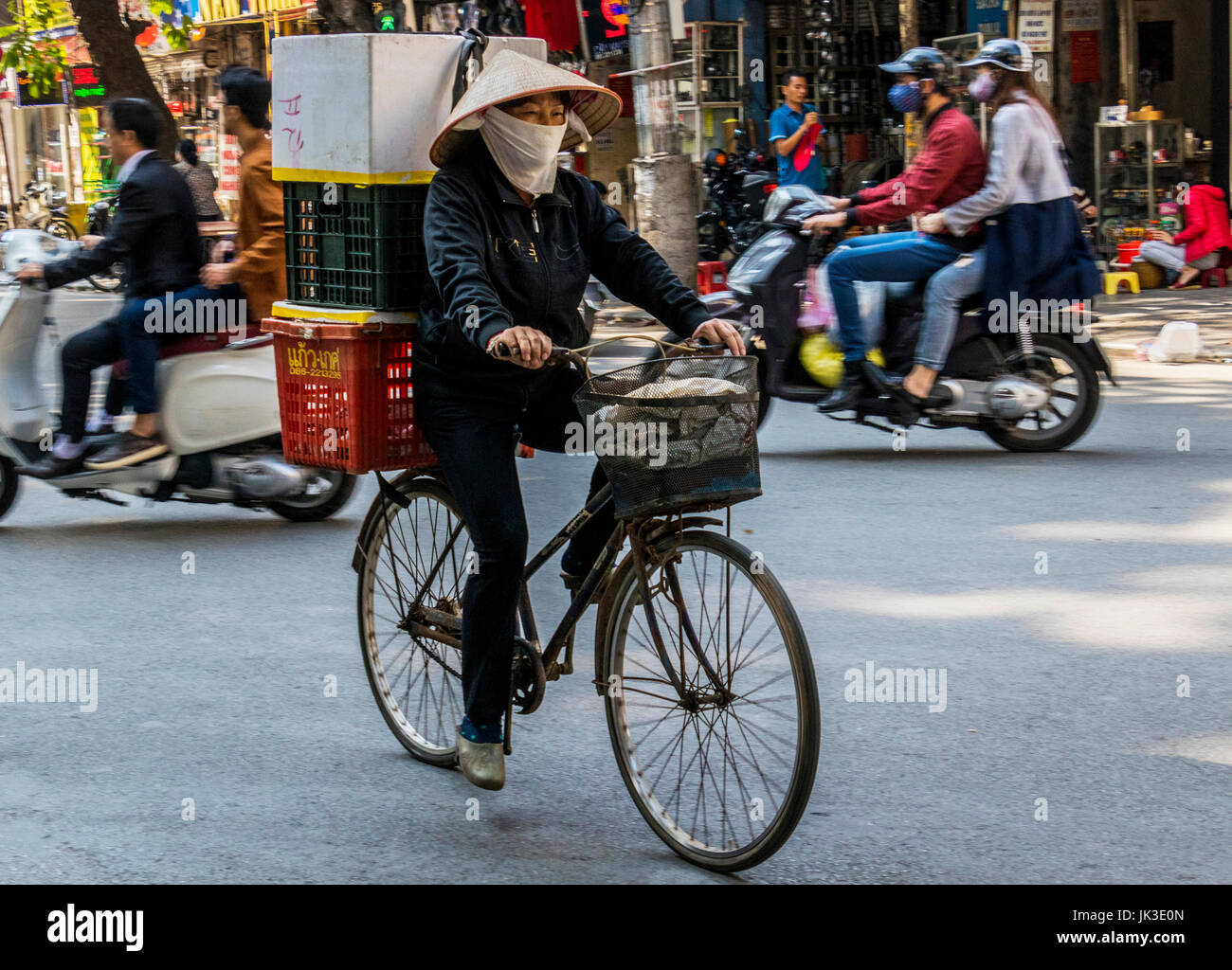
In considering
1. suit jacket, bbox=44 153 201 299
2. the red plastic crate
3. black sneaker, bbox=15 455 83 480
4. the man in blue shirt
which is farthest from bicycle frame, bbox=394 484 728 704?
the man in blue shirt

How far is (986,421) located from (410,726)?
488cm

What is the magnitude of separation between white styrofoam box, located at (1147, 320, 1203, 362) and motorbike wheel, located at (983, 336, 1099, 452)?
140 inches

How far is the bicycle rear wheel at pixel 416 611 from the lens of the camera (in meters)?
4.40

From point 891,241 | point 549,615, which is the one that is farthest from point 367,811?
point 891,241

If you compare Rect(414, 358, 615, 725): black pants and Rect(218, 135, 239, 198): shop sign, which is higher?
Rect(218, 135, 239, 198): shop sign

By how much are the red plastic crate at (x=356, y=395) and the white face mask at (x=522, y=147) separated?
533 mm

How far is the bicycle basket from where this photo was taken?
3.42m

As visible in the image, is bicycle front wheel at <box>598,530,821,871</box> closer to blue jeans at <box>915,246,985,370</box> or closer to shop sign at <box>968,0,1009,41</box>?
blue jeans at <box>915,246,985,370</box>

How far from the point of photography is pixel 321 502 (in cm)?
764

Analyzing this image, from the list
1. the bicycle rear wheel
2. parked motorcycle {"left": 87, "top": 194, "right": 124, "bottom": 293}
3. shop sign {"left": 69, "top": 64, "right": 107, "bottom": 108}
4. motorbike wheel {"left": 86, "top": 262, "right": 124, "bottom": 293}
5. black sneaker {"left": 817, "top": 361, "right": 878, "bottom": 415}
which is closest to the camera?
the bicycle rear wheel

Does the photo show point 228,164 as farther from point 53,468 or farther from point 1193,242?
point 53,468

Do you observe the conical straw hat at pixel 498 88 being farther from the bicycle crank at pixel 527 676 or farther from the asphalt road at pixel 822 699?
the asphalt road at pixel 822 699

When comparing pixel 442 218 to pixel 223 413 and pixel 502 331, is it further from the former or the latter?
pixel 223 413

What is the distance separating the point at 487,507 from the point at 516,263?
0.61 m
